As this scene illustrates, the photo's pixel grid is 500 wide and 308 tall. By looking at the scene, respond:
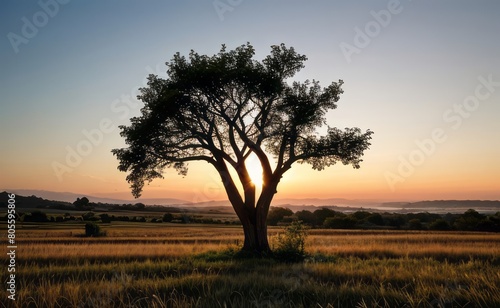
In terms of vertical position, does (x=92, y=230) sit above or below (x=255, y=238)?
below

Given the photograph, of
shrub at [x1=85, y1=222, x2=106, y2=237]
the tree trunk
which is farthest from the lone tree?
shrub at [x1=85, y1=222, x2=106, y2=237]

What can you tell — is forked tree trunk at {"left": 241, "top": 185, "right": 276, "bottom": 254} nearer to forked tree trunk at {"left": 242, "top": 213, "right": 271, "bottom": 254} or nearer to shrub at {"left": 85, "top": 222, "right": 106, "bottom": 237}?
forked tree trunk at {"left": 242, "top": 213, "right": 271, "bottom": 254}

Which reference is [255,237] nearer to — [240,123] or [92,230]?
[240,123]

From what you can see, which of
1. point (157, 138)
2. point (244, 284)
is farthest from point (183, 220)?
point (244, 284)

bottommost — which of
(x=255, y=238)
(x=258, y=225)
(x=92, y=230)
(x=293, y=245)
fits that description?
(x=92, y=230)

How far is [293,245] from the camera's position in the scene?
904 inches

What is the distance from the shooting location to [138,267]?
14.7 meters

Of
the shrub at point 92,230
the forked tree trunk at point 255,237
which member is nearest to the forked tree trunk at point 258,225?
the forked tree trunk at point 255,237

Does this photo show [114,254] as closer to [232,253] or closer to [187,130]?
[232,253]

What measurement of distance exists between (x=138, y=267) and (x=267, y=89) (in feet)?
45.2

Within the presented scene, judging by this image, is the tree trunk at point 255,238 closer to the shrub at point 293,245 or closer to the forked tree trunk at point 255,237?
the forked tree trunk at point 255,237

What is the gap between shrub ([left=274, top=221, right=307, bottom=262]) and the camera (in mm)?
22062

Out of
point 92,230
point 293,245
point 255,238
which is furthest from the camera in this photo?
point 92,230

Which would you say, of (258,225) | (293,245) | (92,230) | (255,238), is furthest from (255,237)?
(92,230)
